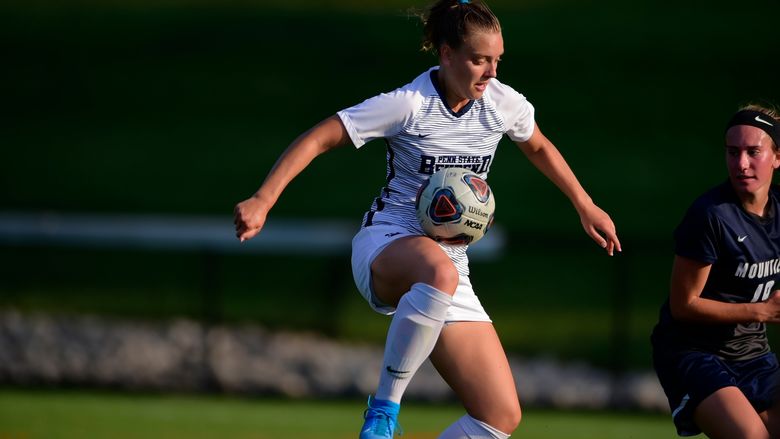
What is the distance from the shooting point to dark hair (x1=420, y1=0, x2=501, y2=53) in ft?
19.4

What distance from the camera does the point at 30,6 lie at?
97.6 ft

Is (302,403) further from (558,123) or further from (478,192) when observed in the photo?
(558,123)

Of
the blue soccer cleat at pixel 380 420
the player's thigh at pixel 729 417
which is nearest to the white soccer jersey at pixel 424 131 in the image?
the blue soccer cleat at pixel 380 420

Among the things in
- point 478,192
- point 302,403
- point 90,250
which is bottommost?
point 302,403

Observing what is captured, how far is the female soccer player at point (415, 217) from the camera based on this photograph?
5.77 m

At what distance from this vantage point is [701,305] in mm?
6234

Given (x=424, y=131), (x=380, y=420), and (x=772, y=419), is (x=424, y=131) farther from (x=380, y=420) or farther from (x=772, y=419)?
(x=772, y=419)

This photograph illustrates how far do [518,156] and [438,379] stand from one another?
10741 mm

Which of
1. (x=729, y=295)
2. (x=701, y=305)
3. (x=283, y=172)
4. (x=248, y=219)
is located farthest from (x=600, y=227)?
(x=248, y=219)

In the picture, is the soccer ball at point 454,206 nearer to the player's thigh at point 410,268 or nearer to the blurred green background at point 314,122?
the player's thigh at point 410,268

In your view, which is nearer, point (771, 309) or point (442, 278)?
point (442, 278)

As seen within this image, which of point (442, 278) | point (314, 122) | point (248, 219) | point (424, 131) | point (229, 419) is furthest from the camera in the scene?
point (314, 122)

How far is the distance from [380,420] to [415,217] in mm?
1045

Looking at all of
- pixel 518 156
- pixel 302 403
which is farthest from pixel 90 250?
pixel 518 156
